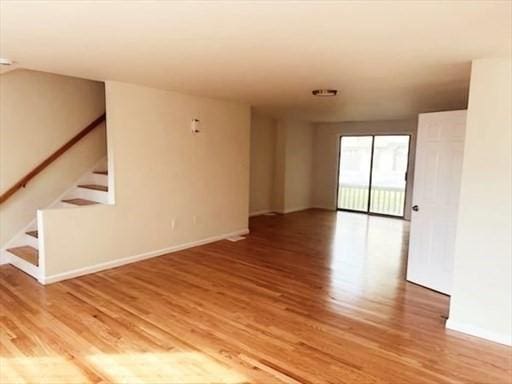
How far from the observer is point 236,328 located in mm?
2896

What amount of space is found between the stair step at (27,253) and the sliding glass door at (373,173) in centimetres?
708

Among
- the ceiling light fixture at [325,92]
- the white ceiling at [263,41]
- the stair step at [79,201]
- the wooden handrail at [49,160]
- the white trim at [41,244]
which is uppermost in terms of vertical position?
the ceiling light fixture at [325,92]

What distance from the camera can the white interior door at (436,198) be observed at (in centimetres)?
364

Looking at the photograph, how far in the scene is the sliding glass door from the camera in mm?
8336

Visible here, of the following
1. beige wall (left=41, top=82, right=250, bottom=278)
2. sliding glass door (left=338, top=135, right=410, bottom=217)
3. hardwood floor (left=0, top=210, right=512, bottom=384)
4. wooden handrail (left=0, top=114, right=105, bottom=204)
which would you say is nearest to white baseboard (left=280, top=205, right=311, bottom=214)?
sliding glass door (left=338, top=135, right=410, bottom=217)

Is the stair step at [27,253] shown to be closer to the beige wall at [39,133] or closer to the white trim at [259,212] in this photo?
the beige wall at [39,133]

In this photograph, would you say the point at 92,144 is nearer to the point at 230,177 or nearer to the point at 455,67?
the point at 230,177

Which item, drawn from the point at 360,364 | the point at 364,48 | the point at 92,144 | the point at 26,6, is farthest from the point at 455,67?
the point at 92,144

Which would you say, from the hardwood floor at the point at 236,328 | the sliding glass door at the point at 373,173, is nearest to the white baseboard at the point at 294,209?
the sliding glass door at the point at 373,173

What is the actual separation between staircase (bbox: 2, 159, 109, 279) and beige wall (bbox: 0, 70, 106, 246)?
0.28ft

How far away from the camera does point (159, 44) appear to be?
2615 mm

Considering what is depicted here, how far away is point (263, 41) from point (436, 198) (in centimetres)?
258

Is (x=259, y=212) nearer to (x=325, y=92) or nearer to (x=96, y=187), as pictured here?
(x=96, y=187)

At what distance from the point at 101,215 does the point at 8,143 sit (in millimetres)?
1475
